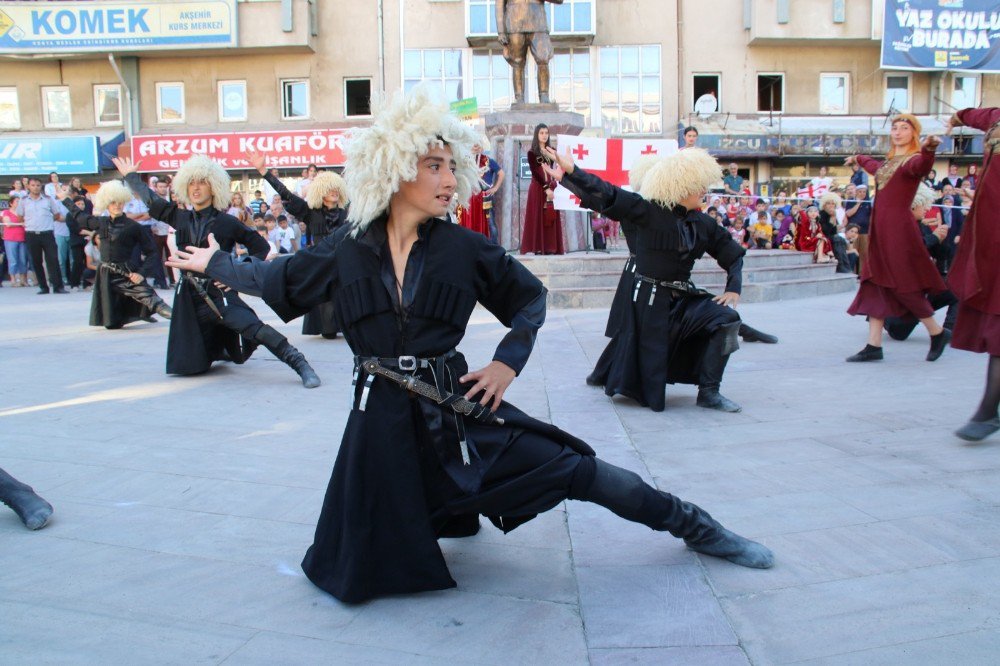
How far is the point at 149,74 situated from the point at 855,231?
2699cm

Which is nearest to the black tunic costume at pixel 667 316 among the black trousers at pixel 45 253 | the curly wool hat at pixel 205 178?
the curly wool hat at pixel 205 178

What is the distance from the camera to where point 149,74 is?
105ft

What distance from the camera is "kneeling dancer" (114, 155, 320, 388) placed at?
7.42 meters

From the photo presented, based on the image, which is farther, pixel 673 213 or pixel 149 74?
A: pixel 149 74

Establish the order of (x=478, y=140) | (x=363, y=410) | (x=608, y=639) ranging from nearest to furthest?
(x=608, y=639) < (x=363, y=410) < (x=478, y=140)

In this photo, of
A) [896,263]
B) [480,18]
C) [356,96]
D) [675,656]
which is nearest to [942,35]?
[480,18]

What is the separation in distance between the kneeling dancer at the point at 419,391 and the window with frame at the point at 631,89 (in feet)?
94.9

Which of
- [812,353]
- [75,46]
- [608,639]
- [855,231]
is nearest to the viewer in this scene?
[608,639]

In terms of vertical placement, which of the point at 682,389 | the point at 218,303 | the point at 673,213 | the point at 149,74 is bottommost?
the point at 682,389

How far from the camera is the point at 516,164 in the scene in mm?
14227

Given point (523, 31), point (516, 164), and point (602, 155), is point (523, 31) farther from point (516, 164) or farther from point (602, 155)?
point (602, 155)

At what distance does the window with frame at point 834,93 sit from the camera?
31359 mm

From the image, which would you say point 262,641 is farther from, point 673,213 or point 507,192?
point 507,192

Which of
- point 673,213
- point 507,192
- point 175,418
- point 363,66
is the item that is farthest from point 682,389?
point 363,66
